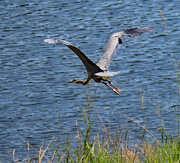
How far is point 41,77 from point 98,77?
5.47 metres

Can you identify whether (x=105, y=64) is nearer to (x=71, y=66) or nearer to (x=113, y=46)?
(x=113, y=46)

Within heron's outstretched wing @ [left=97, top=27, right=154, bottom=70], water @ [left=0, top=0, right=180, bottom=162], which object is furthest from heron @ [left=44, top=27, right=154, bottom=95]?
water @ [left=0, top=0, right=180, bottom=162]

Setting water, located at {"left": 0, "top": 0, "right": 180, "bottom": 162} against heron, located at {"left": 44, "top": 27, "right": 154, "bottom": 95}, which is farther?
water, located at {"left": 0, "top": 0, "right": 180, "bottom": 162}

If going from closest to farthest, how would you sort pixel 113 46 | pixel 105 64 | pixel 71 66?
pixel 105 64, pixel 113 46, pixel 71 66

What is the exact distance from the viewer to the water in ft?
32.1

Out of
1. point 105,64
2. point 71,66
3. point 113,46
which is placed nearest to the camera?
point 105,64

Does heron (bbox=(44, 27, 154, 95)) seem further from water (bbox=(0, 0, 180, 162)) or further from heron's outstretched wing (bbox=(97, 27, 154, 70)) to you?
water (bbox=(0, 0, 180, 162))

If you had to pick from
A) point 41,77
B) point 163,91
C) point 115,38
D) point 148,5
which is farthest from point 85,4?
point 115,38

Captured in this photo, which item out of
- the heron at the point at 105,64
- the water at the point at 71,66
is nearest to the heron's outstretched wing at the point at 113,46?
the heron at the point at 105,64

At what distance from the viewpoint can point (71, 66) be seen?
1259cm

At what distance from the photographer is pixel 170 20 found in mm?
15281

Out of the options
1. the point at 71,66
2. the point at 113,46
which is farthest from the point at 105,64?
the point at 71,66

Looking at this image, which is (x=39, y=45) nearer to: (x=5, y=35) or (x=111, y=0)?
(x=5, y=35)

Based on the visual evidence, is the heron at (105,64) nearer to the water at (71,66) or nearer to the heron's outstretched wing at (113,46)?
the heron's outstretched wing at (113,46)
